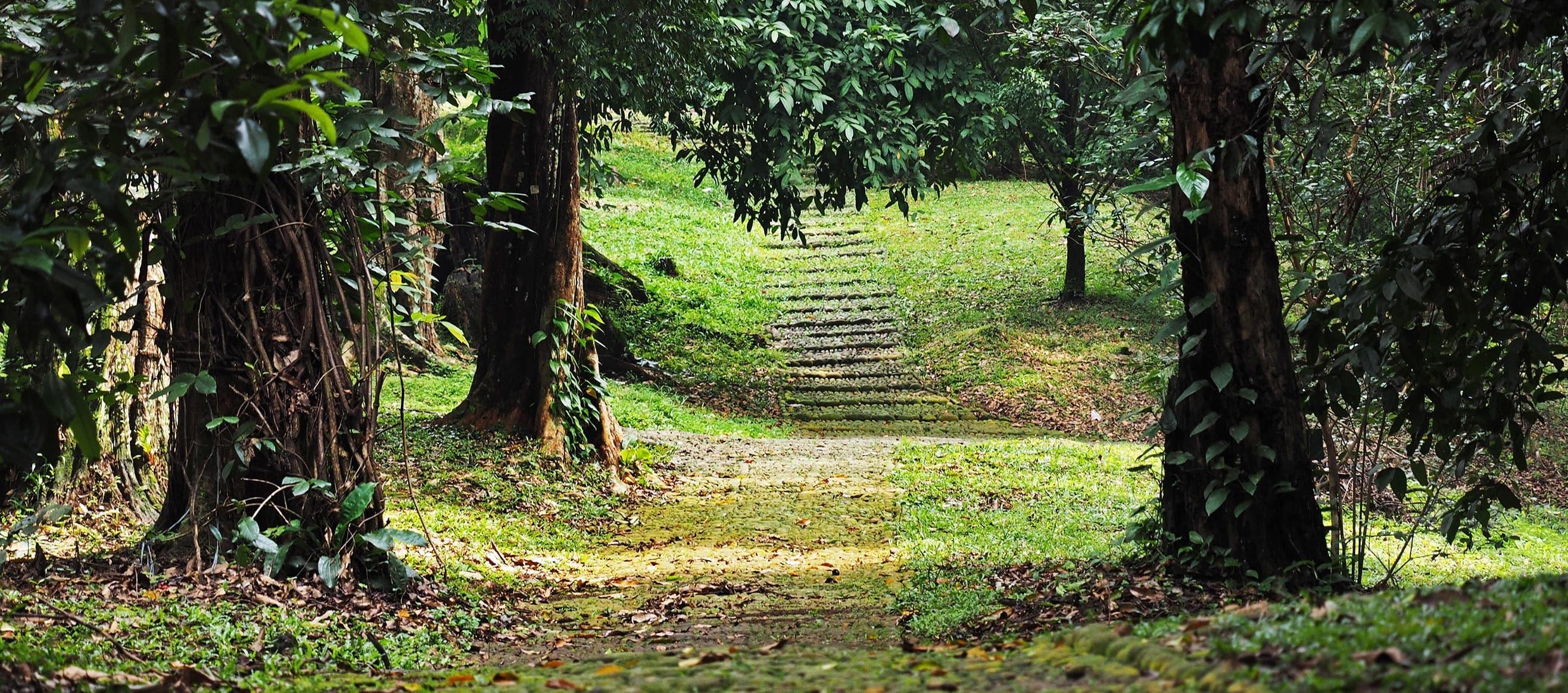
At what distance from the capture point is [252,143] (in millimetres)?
2459

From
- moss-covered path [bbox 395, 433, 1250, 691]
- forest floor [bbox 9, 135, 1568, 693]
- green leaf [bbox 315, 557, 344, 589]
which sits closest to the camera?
forest floor [bbox 9, 135, 1568, 693]

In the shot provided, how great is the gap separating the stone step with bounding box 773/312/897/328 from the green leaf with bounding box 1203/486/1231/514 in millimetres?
14364

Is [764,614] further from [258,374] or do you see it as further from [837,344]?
[837,344]

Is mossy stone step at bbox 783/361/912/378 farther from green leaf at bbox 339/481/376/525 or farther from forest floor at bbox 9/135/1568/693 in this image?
green leaf at bbox 339/481/376/525

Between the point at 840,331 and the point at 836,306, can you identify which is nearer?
the point at 840,331

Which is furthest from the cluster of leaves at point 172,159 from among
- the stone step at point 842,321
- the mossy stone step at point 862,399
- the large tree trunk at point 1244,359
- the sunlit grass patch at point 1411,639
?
the stone step at point 842,321

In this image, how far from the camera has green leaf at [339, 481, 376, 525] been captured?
4590 mm

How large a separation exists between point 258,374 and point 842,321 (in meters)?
14.6

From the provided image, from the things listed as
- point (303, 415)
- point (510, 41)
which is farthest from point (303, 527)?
point (510, 41)

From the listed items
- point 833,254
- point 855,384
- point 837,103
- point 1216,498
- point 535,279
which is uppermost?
point 837,103

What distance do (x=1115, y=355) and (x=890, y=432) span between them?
483 cm

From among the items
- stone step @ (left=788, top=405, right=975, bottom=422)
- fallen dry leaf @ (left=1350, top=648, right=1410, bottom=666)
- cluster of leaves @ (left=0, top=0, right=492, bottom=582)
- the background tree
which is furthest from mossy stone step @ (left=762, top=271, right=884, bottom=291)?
fallen dry leaf @ (left=1350, top=648, right=1410, bottom=666)

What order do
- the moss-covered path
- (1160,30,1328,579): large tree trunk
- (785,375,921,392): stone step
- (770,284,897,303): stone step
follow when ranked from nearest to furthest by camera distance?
1. the moss-covered path
2. (1160,30,1328,579): large tree trunk
3. (785,375,921,392): stone step
4. (770,284,897,303): stone step

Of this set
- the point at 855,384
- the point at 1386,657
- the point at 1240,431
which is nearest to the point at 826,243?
the point at 855,384
